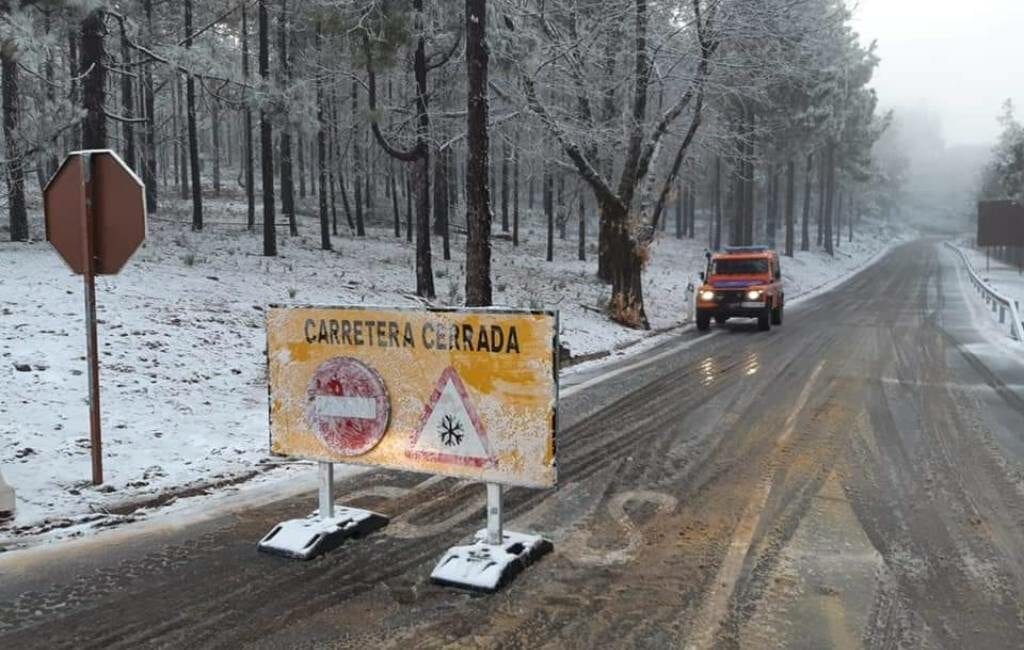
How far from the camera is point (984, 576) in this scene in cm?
457

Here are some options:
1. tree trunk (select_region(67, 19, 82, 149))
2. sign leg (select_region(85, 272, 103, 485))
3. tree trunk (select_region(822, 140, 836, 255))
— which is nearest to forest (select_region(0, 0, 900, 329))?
tree trunk (select_region(67, 19, 82, 149))

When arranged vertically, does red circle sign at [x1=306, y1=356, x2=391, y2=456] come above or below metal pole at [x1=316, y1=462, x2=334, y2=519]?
above

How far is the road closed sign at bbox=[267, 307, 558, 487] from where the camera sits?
4.47 meters

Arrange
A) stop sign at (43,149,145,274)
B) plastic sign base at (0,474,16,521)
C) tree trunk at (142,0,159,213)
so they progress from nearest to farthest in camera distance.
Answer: plastic sign base at (0,474,16,521) < stop sign at (43,149,145,274) < tree trunk at (142,0,159,213)

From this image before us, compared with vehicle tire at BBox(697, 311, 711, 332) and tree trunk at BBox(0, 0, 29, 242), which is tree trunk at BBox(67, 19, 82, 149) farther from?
vehicle tire at BBox(697, 311, 711, 332)

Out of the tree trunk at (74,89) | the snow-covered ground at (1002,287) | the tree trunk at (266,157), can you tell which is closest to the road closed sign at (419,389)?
the tree trunk at (74,89)

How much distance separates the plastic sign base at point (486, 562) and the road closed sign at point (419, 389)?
0.45m

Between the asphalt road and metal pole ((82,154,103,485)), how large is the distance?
1.51 m

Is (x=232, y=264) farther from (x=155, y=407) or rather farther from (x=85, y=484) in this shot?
(x=85, y=484)

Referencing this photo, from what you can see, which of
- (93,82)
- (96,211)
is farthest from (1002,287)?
(96,211)

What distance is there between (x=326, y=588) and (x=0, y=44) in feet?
35.7

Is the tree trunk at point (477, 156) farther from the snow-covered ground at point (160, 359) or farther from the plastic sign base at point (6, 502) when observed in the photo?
the plastic sign base at point (6, 502)

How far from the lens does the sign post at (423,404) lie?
176 inches

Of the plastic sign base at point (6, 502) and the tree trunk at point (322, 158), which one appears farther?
the tree trunk at point (322, 158)
